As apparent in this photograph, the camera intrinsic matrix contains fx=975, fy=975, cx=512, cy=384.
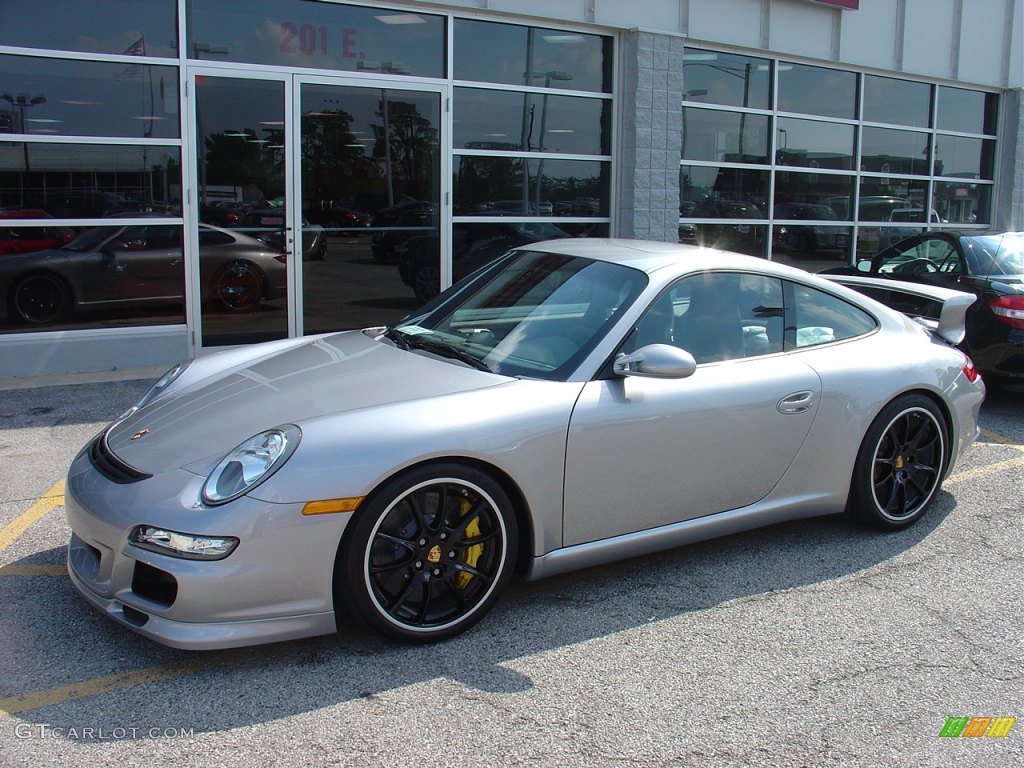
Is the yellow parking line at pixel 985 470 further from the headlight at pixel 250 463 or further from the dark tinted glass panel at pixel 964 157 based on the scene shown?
the dark tinted glass panel at pixel 964 157

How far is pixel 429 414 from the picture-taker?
3.55 metres

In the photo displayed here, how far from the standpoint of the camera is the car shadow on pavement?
3137mm

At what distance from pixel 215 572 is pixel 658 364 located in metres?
1.81

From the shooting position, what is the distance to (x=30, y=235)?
7984mm

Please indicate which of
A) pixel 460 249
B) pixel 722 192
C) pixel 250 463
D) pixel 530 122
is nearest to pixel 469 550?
pixel 250 463

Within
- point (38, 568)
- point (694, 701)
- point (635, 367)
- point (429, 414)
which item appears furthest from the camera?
point (38, 568)

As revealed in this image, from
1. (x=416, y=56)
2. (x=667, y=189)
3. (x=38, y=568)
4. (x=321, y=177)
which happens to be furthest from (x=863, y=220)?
(x=38, y=568)

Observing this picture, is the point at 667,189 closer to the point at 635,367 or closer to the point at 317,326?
the point at 317,326

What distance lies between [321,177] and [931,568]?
6551 millimetres

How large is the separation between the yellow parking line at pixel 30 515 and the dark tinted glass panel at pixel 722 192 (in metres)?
7.96

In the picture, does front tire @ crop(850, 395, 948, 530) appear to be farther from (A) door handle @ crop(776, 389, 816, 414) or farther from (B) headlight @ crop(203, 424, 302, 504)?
(B) headlight @ crop(203, 424, 302, 504)

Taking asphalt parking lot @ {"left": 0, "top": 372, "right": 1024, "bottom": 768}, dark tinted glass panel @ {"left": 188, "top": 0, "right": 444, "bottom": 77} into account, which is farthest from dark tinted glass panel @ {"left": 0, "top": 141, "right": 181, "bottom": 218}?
asphalt parking lot @ {"left": 0, "top": 372, "right": 1024, "bottom": 768}

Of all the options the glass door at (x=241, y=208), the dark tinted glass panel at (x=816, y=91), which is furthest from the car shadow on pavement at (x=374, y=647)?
the dark tinted glass panel at (x=816, y=91)

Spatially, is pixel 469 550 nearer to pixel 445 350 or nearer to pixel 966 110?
pixel 445 350
